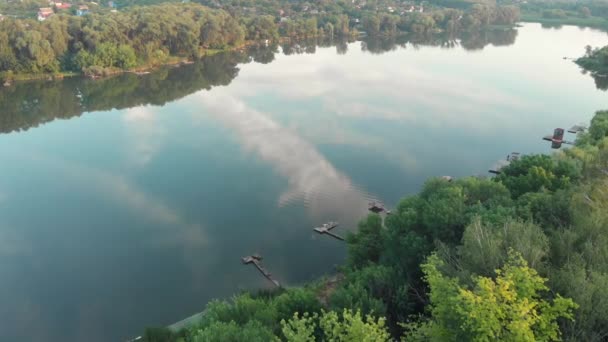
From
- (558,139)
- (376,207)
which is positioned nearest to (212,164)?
(376,207)

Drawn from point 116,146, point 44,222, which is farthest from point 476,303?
point 116,146

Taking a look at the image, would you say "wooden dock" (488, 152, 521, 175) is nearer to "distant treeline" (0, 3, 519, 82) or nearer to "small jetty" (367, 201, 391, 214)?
"small jetty" (367, 201, 391, 214)

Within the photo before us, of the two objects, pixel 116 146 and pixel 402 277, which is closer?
pixel 402 277

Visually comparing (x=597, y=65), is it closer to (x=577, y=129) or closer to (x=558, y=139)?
(x=577, y=129)

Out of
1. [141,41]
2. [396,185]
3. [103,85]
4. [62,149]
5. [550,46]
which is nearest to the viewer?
[396,185]

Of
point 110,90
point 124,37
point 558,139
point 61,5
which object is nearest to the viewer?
point 558,139

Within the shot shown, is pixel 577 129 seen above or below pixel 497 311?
below

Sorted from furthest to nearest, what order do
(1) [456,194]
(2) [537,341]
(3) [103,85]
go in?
(3) [103,85]
(1) [456,194]
(2) [537,341]

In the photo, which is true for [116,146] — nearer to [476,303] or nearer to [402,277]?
[402,277]
